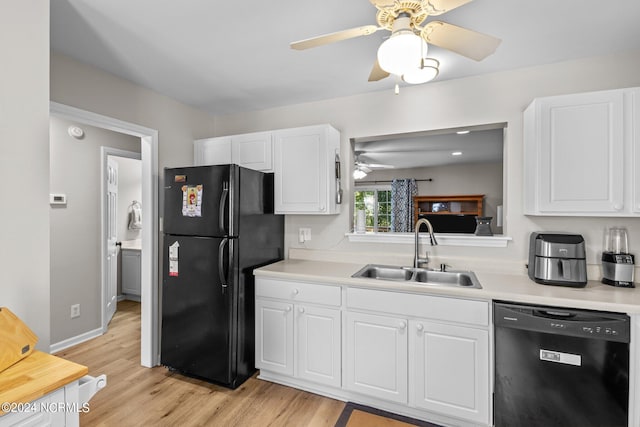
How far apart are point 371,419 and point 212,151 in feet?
8.51

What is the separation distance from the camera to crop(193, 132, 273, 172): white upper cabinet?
2.89 meters

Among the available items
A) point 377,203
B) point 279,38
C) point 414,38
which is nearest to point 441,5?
point 414,38

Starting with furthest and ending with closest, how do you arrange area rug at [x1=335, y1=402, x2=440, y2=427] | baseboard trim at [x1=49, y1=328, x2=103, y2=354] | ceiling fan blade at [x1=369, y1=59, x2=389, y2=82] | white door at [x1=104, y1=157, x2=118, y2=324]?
white door at [x1=104, y1=157, x2=118, y2=324] → baseboard trim at [x1=49, y1=328, x2=103, y2=354] → area rug at [x1=335, y1=402, x2=440, y2=427] → ceiling fan blade at [x1=369, y1=59, x2=389, y2=82]

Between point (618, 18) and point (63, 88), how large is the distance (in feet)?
11.1

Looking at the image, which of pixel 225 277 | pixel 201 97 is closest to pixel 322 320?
pixel 225 277

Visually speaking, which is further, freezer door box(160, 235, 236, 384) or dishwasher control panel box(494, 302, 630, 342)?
freezer door box(160, 235, 236, 384)

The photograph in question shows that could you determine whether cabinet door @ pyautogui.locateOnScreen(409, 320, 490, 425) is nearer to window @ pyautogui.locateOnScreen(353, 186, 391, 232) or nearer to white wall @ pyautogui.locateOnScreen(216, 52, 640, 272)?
white wall @ pyautogui.locateOnScreen(216, 52, 640, 272)

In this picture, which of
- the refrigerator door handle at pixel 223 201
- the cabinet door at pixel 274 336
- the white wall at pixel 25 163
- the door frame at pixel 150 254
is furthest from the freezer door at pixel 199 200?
the white wall at pixel 25 163

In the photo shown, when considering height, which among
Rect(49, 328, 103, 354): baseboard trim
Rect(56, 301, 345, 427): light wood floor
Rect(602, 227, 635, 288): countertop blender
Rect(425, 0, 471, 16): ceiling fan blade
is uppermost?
Rect(425, 0, 471, 16): ceiling fan blade

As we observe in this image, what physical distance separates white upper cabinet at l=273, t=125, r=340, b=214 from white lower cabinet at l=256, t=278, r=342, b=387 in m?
0.69

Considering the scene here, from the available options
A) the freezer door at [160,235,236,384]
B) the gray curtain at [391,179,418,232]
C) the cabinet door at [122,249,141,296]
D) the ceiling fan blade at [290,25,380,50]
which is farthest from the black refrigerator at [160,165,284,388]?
the gray curtain at [391,179,418,232]

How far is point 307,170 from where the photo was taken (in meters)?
2.72

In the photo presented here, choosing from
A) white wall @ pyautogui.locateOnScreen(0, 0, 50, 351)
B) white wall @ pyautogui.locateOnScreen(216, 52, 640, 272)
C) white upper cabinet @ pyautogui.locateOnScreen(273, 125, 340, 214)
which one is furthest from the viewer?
white upper cabinet @ pyautogui.locateOnScreen(273, 125, 340, 214)

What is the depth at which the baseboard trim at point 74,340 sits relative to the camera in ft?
9.96
